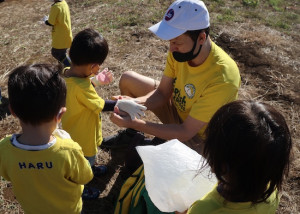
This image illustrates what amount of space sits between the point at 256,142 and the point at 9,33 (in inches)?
231

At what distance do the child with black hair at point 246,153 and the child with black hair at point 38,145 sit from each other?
740 millimetres

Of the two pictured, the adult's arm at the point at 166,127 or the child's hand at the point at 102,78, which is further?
the child's hand at the point at 102,78

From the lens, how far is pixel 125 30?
576cm

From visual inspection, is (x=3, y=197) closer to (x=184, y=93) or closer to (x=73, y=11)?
(x=184, y=93)

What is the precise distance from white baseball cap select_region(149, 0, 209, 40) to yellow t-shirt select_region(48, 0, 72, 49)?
2491mm

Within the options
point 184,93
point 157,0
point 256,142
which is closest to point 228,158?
point 256,142

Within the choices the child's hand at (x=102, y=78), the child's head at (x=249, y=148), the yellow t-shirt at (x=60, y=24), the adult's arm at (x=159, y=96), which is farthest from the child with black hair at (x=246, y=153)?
the yellow t-shirt at (x=60, y=24)

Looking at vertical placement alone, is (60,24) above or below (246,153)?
below

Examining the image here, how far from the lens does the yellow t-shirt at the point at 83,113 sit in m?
2.27

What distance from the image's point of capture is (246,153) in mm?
1293

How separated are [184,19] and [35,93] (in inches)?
52.2

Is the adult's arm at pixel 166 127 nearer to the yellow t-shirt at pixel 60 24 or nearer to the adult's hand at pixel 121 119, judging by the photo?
the adult's hand at pixel 121 119

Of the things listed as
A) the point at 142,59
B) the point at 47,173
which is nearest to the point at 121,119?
the point at 47,173

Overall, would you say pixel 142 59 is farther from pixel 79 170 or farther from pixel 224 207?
pixel 224 207
